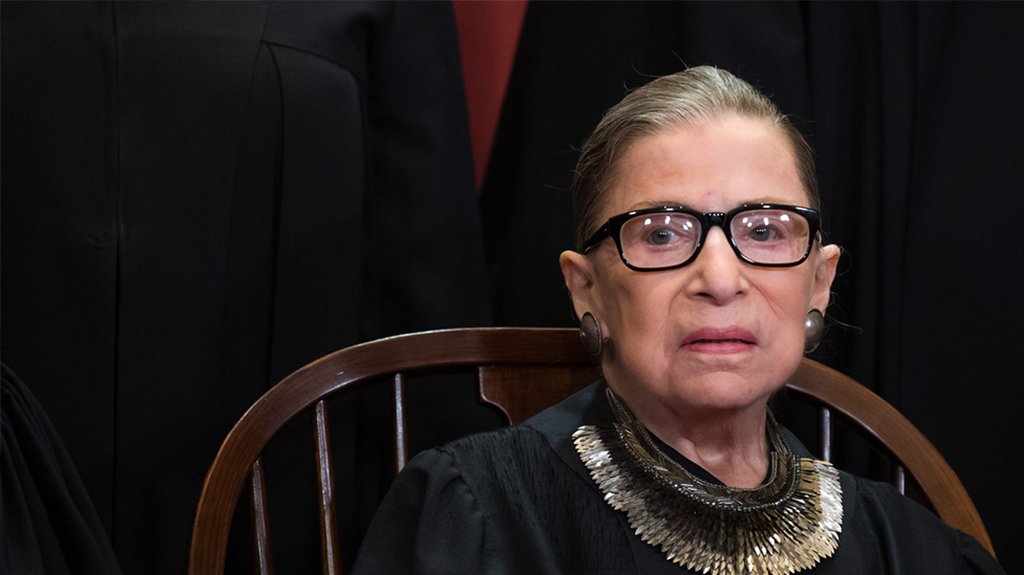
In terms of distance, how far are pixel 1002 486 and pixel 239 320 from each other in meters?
1.12

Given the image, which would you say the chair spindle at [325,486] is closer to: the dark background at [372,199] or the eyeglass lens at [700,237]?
the dark background at [372,199]

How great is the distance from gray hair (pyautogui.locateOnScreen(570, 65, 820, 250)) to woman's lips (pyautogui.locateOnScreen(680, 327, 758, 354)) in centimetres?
19

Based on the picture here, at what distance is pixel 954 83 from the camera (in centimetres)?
174

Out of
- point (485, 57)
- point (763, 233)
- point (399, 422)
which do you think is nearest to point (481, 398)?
point (399, 422)

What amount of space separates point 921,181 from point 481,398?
0.74 metres

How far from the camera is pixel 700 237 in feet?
4.02

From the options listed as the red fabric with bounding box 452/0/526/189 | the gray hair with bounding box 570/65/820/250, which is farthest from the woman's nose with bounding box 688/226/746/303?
the red fabric with bounding box 452/0/526/189

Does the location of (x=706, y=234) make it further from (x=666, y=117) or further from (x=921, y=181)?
(x=921, y=181)

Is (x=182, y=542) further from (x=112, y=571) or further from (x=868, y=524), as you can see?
(x=868, y=524)

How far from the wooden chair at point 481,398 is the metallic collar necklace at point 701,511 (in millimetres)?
208

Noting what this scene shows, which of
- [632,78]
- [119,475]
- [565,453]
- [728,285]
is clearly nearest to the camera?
A: [728,285]

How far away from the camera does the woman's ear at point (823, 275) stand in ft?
4.42

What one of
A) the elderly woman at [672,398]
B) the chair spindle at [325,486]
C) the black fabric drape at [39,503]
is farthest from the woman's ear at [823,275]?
the black fabric drape at [39,503]


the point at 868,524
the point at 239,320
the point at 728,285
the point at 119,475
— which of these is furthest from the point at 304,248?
the point at 868,524
